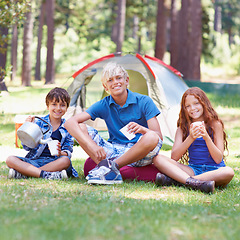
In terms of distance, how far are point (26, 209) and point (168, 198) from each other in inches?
45.7

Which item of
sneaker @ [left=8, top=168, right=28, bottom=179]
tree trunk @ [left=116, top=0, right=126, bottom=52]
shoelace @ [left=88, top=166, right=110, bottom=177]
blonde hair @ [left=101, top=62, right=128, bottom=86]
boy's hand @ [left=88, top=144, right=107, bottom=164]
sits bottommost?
sneaker @ [left=8, top=168, right=28, bottom=179]

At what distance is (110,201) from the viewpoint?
2.98 metres

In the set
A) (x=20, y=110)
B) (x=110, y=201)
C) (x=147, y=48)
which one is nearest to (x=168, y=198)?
(x=110, y=201)

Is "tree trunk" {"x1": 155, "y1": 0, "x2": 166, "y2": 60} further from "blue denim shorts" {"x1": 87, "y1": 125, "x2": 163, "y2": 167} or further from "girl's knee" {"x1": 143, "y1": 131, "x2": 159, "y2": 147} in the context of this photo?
"girl's knee" {"x1": 143, "y1": 131, "x2": 159, "y2": 147}

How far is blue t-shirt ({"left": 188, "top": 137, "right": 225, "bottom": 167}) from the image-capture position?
384cm

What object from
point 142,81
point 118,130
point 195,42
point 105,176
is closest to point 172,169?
point 105,176

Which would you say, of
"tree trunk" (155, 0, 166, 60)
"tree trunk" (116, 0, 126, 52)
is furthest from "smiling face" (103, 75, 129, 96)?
"tree trunk" (116, 0, 126, 52)

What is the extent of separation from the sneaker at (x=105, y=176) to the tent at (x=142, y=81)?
2940 millimetres

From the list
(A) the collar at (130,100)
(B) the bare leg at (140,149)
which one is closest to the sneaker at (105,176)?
(B) the bare leg at (140,149)

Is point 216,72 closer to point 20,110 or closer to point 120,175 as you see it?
point 20,110

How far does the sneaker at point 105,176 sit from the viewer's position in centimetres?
367

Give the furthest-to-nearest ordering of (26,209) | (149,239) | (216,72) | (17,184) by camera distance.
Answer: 1. (216,72)
2. (17,184)
3. (26,209)
4. (149,239)

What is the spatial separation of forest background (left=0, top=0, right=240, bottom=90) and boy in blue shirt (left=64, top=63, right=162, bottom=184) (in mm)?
3052

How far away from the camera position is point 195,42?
47.1 ft
